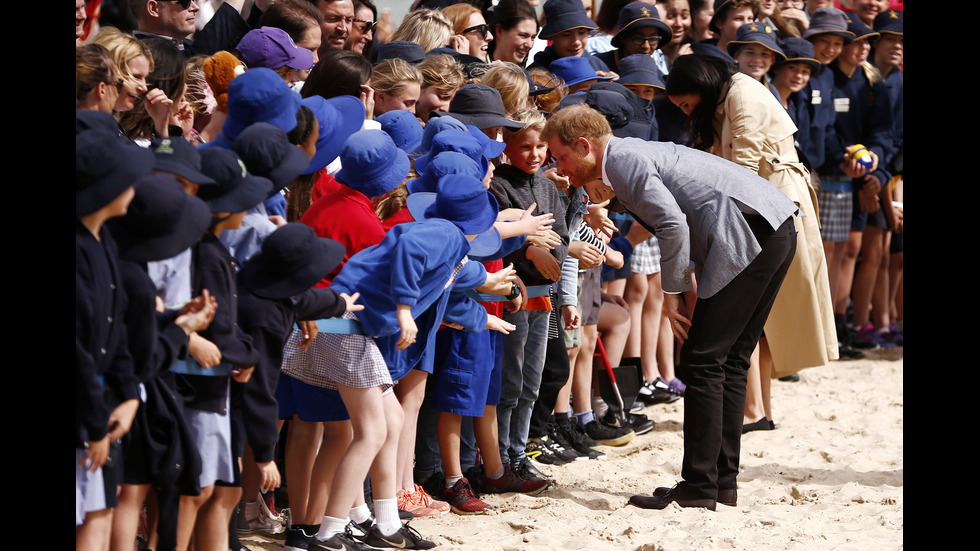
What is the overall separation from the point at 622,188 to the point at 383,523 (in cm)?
172

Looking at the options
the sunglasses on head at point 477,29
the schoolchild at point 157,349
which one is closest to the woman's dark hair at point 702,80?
the sunglasses on head at point 477,29

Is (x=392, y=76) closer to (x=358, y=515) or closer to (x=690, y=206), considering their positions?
(x=690, y=206)

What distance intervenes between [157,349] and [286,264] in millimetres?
527

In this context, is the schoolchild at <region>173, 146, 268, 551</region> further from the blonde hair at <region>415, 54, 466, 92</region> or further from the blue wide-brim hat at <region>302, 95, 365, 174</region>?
the blonde hair at <region>415, 54, 466, 92</region>

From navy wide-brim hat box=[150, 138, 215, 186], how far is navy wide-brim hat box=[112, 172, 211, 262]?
0.11m

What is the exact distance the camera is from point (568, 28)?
23.6ft

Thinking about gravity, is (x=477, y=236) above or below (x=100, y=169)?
below

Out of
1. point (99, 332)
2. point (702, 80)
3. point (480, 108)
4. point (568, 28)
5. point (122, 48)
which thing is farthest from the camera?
point (568, 28)

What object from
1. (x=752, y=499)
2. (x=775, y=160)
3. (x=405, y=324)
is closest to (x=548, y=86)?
(x=775, y=160)

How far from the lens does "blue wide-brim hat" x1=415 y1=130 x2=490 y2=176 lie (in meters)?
4.52

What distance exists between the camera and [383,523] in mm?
4109

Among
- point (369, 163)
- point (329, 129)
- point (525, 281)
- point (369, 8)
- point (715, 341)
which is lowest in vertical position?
point (715, 341)

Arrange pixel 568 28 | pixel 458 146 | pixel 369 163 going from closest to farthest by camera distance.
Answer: pixel 369 163 → pixel 458 146 → pixel 568 28

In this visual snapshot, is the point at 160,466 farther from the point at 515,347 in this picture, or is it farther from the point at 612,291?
the point at 612,291
